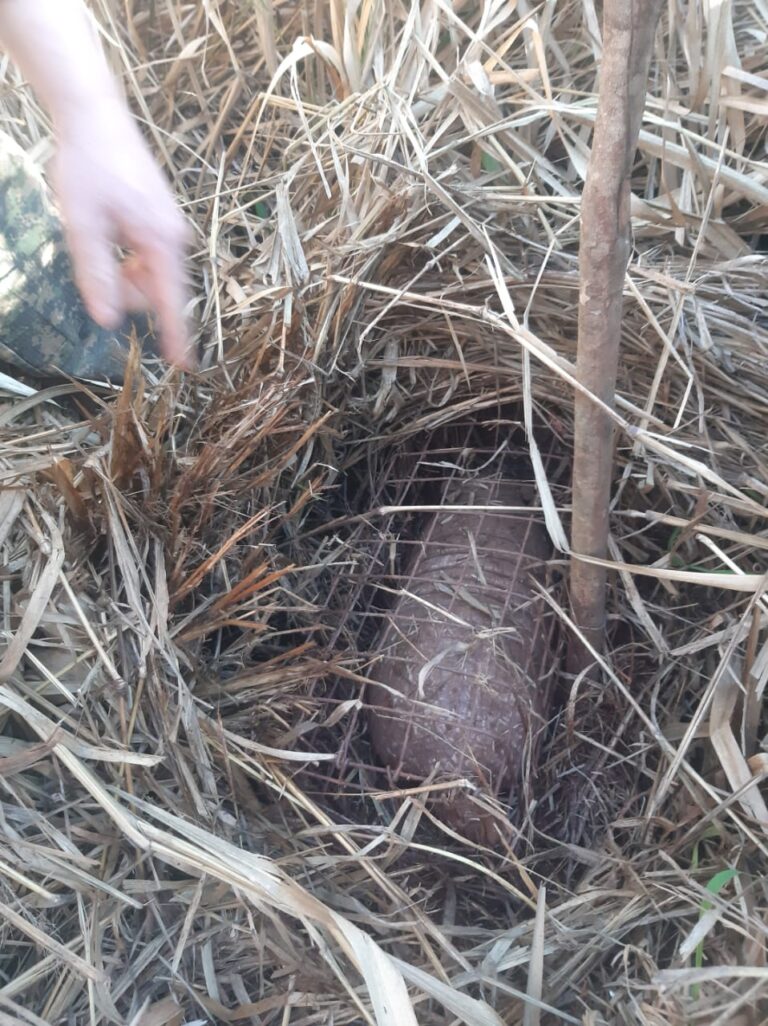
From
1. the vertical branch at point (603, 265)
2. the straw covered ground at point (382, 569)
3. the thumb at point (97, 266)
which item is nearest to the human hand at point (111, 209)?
the thumb at point (97, 266)

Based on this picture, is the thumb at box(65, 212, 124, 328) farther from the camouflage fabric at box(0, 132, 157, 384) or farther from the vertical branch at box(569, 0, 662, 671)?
the vertical branch at box(569, 0, 662, 671)

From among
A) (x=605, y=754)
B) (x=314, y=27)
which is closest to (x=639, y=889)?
(x=605, y=754)

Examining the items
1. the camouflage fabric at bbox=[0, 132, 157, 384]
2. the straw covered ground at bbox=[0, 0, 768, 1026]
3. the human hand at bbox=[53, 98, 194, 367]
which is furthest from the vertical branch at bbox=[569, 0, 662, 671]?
the camouflage fabric at bbox=[0, 132, 157, 384]

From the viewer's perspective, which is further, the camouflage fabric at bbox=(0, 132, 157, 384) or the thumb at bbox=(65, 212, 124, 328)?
the camouflage fabric at bbox=(0, 132, 157, 384)

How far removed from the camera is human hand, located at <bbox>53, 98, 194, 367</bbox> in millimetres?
866

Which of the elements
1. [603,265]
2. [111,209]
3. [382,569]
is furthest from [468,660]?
[111,209]

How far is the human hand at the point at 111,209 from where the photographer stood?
866 mm

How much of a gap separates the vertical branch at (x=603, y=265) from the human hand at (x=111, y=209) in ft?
1.51

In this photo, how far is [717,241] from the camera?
1.12 meters

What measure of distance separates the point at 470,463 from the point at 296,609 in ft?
1.37

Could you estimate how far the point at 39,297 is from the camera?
45.2 inches

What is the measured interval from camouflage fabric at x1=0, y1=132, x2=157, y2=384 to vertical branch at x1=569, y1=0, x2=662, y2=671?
0.62m

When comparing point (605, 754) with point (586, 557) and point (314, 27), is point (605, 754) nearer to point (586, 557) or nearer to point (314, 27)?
point (586, 557)

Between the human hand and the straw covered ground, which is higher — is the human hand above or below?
above
